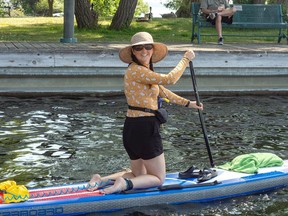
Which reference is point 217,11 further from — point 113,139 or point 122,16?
point 113,139

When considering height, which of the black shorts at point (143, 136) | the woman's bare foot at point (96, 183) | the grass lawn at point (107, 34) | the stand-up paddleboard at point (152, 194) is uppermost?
the grass lawn at point (107, 34)

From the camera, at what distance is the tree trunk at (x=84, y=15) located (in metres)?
16.5

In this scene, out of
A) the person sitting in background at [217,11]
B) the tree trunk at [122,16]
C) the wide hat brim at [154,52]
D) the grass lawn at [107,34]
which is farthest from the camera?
the tree trunk at [122,16]

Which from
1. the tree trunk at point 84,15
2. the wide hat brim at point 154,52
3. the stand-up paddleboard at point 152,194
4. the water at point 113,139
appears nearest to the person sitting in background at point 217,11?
the water at point 113,139

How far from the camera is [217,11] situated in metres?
13.3

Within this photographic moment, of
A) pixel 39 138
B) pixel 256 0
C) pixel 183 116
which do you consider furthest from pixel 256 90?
pixel 256 0

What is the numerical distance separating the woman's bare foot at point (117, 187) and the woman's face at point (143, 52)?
41.1 inches

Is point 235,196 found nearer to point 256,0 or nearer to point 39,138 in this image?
point 39,138

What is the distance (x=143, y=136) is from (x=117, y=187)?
0.51 metres

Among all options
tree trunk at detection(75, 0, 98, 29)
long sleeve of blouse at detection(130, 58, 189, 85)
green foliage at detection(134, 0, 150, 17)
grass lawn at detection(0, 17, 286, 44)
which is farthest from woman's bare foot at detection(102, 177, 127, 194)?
green foliage at detection(134, 0, 150, 17)

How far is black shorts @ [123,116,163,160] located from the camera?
554 cm

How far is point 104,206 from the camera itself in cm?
557

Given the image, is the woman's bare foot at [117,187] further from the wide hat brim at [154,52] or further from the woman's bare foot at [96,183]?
the wide hat brim at [154,52]

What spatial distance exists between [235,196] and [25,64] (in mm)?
5675
